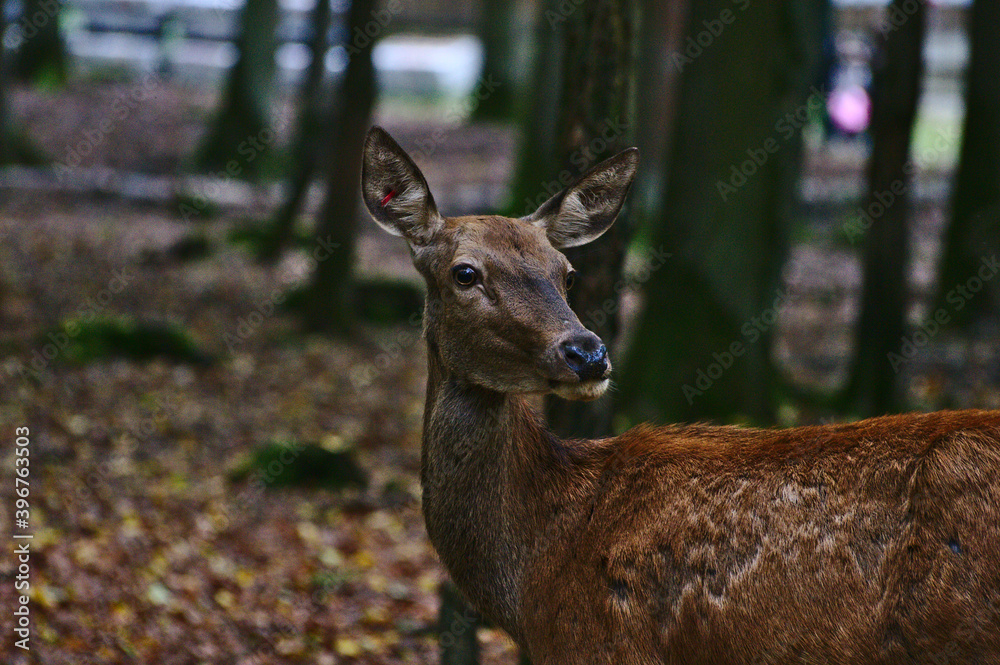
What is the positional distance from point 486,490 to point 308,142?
1051 centimetres

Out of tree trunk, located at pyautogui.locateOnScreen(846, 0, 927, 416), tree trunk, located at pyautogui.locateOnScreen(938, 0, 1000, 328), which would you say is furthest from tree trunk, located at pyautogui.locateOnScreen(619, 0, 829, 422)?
tree trunk, located at pyautogui.locateOnScreen(938, 0, 1000, 328)

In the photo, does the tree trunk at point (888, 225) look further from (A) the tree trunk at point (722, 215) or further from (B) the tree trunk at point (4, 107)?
(B) the tree trunk at point (4, 107)

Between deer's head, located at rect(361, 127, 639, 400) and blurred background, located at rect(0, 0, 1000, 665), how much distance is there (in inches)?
33.8

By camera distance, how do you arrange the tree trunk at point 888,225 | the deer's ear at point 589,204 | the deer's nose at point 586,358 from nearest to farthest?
the deer's nose at point 586,358 → the deer's ear at point 589,204 → the tree trunk at point 888,225

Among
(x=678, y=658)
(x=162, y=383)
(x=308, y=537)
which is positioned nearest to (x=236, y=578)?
(x=308, y=537)

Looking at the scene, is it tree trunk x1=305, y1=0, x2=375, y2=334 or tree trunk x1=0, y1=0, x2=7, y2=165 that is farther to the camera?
tree trunk x1=0, y1=0, x2=7, y2=165

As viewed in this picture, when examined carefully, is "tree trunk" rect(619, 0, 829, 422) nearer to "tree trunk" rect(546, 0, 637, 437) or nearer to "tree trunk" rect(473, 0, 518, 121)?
"tree trunk" rect(546, 0, 637, 437)

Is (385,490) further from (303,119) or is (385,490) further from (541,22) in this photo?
(541,22)

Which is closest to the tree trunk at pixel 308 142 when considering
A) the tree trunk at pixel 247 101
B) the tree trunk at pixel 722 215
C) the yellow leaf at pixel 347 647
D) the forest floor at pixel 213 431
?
the forest floor at pixel 213 431

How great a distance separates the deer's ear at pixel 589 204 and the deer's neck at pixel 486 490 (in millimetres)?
755

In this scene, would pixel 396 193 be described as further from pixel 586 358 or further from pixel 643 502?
pixel 643 502

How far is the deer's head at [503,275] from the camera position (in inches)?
143

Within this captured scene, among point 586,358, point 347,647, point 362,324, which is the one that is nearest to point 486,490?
point 586,358

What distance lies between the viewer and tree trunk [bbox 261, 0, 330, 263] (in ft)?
43.9
